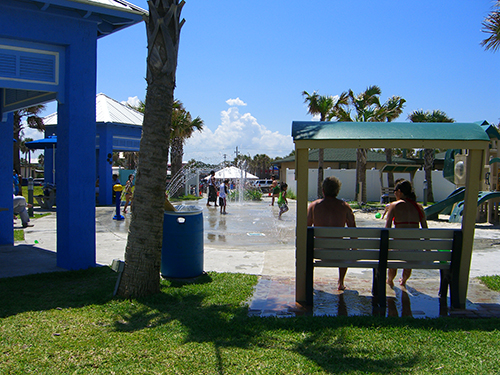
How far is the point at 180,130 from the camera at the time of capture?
99.4 ft

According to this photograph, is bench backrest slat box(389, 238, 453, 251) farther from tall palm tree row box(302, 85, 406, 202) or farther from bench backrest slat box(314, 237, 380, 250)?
tall palm tree row box(302, 85, 406, 202)

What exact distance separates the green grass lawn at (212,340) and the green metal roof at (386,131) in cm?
209

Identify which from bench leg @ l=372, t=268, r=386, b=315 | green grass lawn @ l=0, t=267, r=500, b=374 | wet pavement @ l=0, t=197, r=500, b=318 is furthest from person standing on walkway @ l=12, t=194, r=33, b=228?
bench leg @ l=372, t=268, r=386, b=315

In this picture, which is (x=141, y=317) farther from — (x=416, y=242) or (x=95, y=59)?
(x=95, y=59)

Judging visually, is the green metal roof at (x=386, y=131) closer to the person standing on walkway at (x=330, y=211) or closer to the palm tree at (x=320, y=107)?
the person standing on walkway at (x=330, y=211)

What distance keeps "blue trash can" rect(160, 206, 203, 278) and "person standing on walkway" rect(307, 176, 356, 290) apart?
1.79 metres

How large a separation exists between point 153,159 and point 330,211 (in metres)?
2.48

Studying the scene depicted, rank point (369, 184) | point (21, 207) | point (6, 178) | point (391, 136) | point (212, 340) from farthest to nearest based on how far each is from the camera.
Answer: point (369, 184) → point (21, 207) → point (6, 178) → point (391, 136) → point (212, 340)

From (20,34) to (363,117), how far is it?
21589mm

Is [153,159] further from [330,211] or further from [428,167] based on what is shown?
[428,167]

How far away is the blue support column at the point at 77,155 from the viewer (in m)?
7.00

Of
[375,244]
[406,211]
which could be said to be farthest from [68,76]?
[406,211]

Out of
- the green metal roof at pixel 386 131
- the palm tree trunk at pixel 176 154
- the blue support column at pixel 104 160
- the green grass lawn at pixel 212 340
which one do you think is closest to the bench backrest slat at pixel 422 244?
the green grass lawn at pixel 212 340

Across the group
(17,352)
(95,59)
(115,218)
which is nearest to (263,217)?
(115,218)
